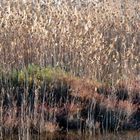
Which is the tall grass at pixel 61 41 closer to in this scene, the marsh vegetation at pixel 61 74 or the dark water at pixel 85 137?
the marsh vegetation at pixel 61 74

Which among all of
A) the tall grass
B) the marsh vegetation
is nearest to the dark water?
the marsh vegetation

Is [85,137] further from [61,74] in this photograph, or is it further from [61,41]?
[61,41]

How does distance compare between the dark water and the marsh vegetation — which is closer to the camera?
the dark water

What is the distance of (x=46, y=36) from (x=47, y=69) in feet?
2.38

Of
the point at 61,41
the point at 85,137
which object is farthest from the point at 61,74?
the point at 85,137

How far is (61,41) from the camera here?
1127 cm

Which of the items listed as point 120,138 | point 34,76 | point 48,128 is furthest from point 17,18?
point 120,138

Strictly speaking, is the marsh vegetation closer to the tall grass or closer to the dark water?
the tall grass

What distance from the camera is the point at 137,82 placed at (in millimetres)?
11758

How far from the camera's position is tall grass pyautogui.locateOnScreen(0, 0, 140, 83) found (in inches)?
417

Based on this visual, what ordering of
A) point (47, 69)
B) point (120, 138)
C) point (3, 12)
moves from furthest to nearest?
point (47, 69) → point (3, 12) → point (120, 138)

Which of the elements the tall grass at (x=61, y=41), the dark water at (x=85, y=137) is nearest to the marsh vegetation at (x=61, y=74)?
the tall grass at (x=61, y=41)

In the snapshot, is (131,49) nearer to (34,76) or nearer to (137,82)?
(137,82)

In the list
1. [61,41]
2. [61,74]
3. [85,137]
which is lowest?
[85,137]
